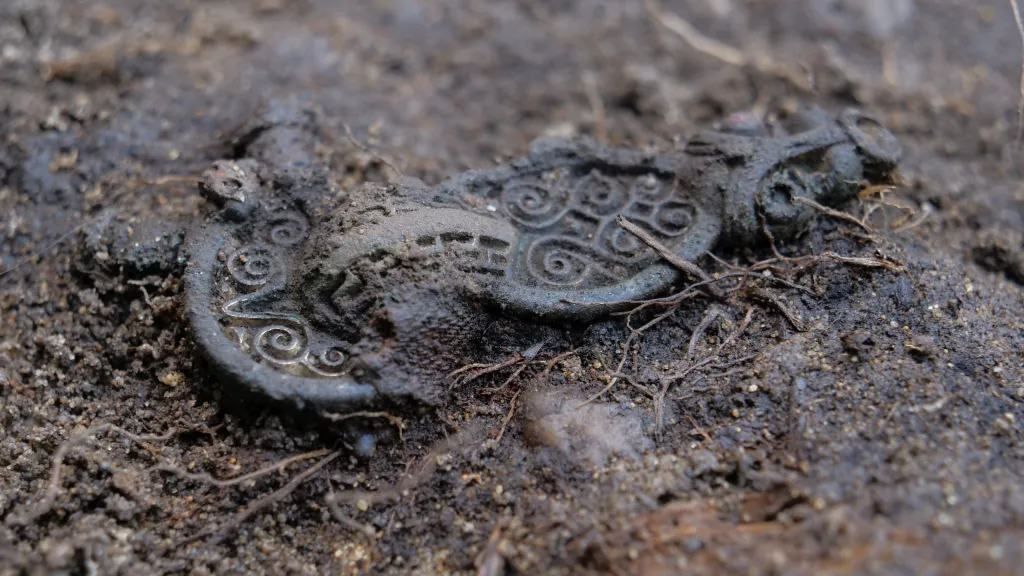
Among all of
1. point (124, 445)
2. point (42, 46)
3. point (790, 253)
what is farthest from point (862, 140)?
point (42, 46)

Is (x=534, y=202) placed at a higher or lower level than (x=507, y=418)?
higher

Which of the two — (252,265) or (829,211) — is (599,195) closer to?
(829,211)

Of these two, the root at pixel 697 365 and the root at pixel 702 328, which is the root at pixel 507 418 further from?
the root at pixel 702 328

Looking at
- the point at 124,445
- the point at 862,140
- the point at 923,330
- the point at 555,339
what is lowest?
the point at 124,445

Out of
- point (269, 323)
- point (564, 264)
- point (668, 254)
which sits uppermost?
point (668, 254)

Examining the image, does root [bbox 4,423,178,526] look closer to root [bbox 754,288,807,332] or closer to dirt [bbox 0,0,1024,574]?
dirt [bbox 0,0,1024,574]

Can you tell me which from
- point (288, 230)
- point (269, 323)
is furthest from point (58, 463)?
point (288, 230)

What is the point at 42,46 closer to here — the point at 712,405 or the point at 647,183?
the point at 647,183
